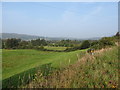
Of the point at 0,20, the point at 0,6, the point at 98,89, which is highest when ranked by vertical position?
the point at 0,6

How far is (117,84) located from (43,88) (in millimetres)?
1480

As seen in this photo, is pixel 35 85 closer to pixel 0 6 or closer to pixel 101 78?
pixel 101 78

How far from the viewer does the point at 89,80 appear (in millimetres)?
2721

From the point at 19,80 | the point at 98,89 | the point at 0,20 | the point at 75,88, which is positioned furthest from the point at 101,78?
the point at 0,20

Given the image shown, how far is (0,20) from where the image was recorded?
95.0 inches

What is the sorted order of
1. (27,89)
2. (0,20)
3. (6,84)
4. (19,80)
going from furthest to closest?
(19,80), (6,84), (0,20), (27,89)

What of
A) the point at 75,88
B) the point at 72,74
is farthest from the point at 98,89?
the point at 72,74

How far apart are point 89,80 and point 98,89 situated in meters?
0.40

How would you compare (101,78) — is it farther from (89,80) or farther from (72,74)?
(72,74)

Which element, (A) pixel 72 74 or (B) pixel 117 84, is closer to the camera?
(B) pixel 117 84

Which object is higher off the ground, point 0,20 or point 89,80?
point 0,20

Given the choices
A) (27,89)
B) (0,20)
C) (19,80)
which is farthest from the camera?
(19,80)

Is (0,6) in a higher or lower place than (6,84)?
higher

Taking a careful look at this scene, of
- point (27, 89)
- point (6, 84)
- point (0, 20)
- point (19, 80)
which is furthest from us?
point (19, 80)
